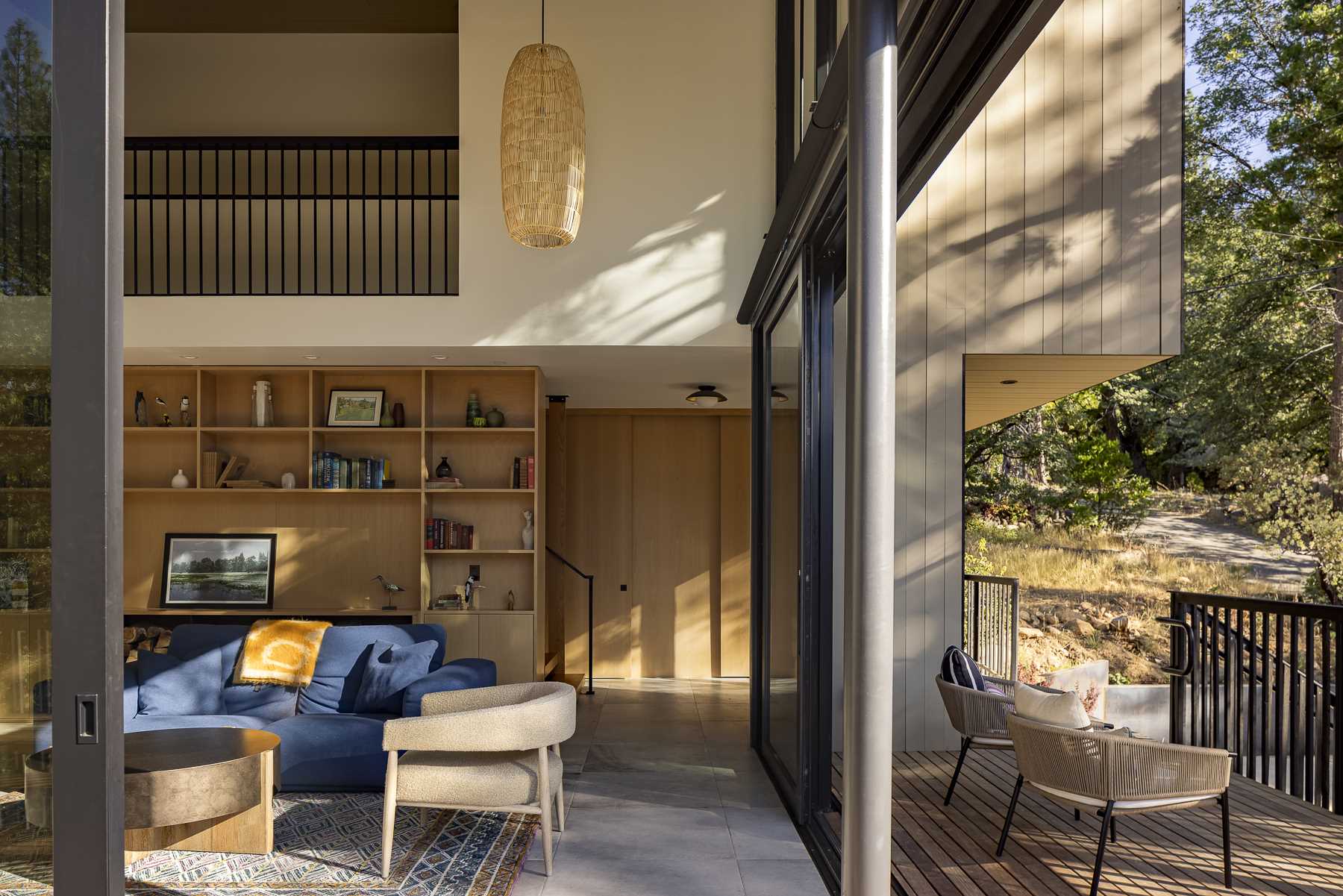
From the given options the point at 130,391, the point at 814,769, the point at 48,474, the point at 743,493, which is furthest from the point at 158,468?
the point at 48,474

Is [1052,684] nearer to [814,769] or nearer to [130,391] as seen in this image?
[814,769]

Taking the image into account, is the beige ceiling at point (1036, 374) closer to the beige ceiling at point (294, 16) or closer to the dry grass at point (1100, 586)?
the beige ceiling at point (294, 16)

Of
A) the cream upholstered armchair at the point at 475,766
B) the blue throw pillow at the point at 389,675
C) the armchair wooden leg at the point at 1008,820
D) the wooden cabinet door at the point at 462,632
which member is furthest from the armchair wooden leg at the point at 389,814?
the wooden cabinet door at the point at 462,632

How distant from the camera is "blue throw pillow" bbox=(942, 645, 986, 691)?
4906mm

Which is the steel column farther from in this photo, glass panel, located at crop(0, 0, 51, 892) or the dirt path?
the dirt path

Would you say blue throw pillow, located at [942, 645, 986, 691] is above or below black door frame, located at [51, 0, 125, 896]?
below

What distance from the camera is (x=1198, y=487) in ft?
60.3

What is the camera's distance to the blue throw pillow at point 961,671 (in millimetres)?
4906

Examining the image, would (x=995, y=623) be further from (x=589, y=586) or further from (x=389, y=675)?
(x=389, y=675)

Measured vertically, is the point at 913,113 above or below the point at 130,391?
above

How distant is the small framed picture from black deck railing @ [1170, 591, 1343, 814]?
5.71 meters

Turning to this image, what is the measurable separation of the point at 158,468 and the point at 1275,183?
13.7m

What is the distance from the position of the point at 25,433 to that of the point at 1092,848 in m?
4.19

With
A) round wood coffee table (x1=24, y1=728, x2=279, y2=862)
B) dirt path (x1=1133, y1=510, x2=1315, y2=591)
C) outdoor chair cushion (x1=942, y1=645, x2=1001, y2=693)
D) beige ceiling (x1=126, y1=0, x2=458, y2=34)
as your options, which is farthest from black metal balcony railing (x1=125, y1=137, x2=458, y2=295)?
dirt path (x1=1133, y1=510, x2=1315, y2=591)
